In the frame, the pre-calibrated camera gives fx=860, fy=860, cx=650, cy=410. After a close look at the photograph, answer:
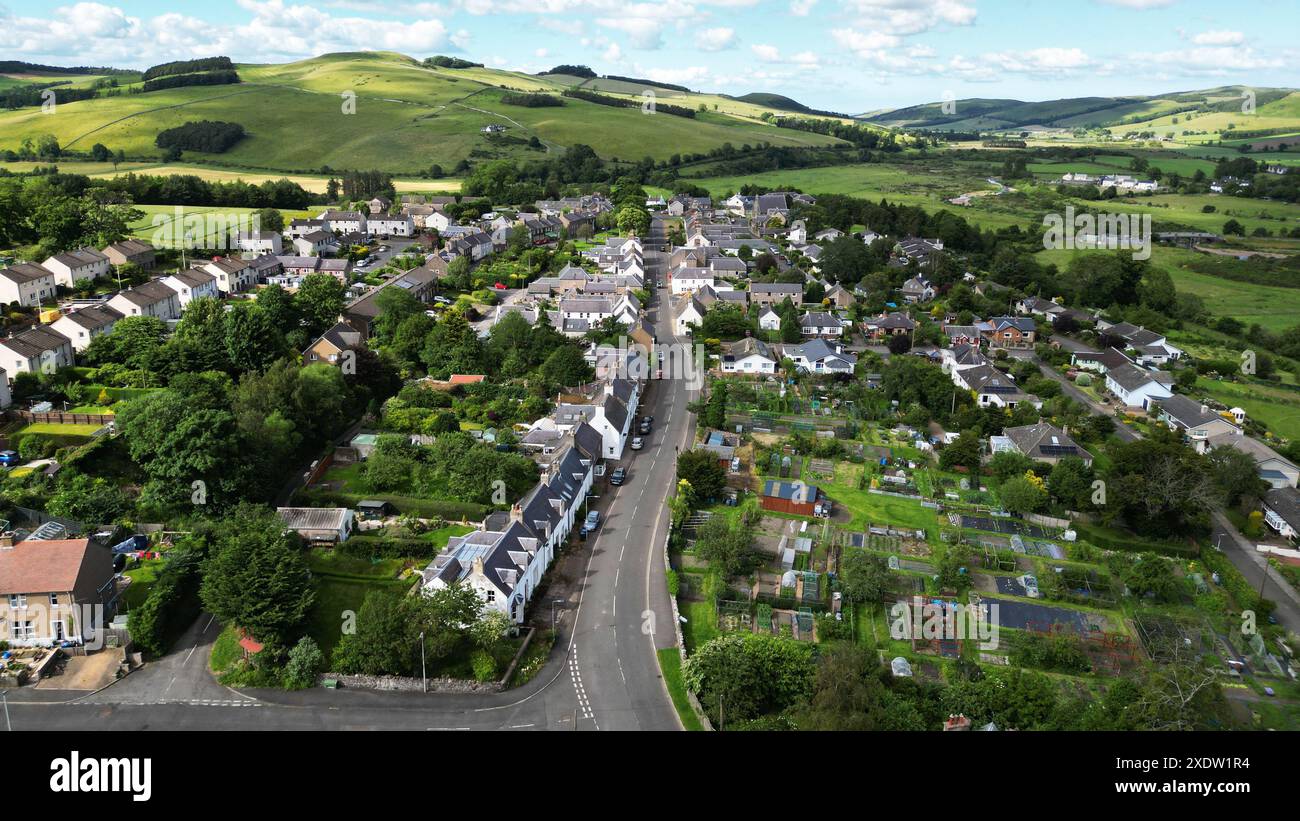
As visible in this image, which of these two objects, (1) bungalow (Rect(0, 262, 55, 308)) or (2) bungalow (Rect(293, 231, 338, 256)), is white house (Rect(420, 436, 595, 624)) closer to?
(1) bungalow (Rect(0, 262, 55, 308))

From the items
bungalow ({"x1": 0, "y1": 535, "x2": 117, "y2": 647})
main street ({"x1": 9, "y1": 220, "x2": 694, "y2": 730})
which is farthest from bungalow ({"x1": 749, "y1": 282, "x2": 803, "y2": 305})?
bungalow ({"x1": 0, "y1": 535, "x2": 117, "y2": 647})

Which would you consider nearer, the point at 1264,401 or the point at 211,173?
the point at 1264,401

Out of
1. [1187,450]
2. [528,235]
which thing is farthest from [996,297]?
[528,235]

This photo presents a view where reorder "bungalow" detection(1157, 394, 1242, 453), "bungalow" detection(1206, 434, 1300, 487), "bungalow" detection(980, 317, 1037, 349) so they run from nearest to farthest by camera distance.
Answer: "bungalow" detection(1206, 434, 1300, 487)
"bungalow" detection(1157, 394, 1242, 453)
"bungalow" detection(980, 317, 1037, 349)


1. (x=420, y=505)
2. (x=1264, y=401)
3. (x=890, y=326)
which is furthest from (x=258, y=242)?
(x=1264, y=401)

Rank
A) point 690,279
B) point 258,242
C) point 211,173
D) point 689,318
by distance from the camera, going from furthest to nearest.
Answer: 1. point 211,173
2. point 690,279
3. point 258,242
4. point 689,318

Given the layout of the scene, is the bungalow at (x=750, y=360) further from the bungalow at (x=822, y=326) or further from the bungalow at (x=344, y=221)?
the bungalow at (x=344, y=221)

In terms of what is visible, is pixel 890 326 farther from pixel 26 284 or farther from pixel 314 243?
pixel 26 284
